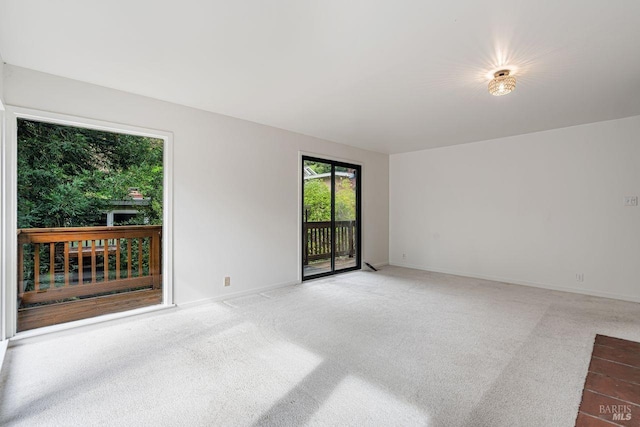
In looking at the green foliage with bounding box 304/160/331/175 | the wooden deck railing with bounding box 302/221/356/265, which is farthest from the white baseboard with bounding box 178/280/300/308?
the green foliage with bounding box 304/160/331/175

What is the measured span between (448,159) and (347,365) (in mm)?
4570

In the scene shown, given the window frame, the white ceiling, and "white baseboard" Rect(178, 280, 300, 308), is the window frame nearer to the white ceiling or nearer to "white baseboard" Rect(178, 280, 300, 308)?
the white ceiling

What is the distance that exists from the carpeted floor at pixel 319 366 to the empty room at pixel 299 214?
22 mm

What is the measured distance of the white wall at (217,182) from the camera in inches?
116

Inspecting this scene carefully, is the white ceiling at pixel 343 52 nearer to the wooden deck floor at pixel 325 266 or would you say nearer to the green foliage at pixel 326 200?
the green foliage at pixel 326 200

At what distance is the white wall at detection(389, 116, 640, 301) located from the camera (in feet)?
13.3

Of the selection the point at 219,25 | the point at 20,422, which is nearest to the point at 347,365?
the point at 20,422

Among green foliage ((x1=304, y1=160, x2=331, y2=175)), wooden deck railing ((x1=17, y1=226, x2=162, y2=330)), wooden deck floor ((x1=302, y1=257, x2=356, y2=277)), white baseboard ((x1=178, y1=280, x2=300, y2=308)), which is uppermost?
green foliage ((x1=304, y1=160, x2=331, y2=175))

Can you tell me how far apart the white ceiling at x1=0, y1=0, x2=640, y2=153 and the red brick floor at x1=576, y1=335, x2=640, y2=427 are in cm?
238

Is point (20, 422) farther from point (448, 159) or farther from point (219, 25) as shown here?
point (448, 159)

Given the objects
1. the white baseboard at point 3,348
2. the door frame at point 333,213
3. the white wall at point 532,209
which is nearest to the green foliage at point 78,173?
the white baseboard at point 3,348

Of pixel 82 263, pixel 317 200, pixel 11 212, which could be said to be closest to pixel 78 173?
pixel 11 212

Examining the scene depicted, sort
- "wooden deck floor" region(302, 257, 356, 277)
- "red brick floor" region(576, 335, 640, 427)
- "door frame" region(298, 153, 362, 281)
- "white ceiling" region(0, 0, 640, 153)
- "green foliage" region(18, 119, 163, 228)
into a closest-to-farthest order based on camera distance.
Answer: "red brick floor" region(576, 335, 640, 427) → "white ceiling" region(0, 0, 640, 153) → "green foliage" region(18, 119, 163, 228) → "door frame" region(298, 153, 362, 281) → "wooden deck floor" region(302, 257, 356, 277)

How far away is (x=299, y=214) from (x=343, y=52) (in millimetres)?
2784
